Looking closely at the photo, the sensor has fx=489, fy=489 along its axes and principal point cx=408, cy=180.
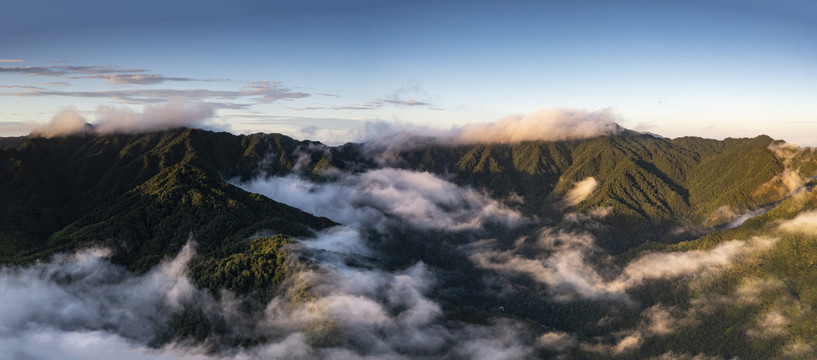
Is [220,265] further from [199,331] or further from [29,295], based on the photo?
[29,295]

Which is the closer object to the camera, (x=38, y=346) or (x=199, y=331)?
(x=38, y=346)

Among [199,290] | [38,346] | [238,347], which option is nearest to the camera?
[38,346]

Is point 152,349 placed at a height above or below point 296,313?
below

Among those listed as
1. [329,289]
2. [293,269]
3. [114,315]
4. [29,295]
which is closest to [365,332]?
[329,289]

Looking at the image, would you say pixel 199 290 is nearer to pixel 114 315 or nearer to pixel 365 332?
pixel 114 315

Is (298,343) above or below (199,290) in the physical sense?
below

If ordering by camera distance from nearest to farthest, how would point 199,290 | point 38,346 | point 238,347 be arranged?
point 38,346 → point 238,347 → point 199,290

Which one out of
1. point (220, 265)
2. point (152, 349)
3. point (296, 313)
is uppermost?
point (220, 265)

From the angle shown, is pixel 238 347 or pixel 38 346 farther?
pixel 238 347

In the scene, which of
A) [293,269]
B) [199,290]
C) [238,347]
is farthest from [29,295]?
[293,269]
